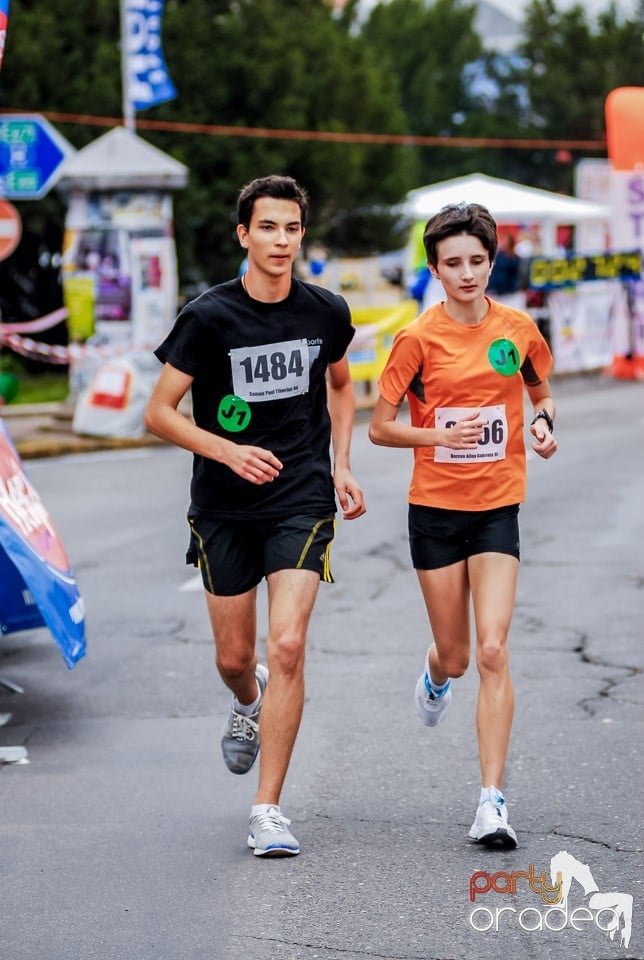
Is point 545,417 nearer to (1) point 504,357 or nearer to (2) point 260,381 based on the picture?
(1) point 504,357

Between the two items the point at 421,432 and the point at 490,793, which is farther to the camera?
the point at 421,432

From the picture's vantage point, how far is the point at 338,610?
29.3ft

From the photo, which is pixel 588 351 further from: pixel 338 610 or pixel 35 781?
pixel 35 781

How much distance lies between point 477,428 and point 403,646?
10.0ft

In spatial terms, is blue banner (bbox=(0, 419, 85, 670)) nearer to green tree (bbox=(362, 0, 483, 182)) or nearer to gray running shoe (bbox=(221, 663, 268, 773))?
gray running shoe (bbox=(221, 663, 268, 773))

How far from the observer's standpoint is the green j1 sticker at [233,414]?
5.14 m

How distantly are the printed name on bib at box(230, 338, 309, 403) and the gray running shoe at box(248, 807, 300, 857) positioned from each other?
124 centimetres

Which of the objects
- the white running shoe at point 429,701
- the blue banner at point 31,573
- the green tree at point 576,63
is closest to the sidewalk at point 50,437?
the blue banner at point 31,573

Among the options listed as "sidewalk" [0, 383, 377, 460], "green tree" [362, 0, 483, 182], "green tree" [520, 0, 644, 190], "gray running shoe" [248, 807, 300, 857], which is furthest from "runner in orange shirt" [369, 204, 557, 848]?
"green tree" [362, 0, 483, 182]

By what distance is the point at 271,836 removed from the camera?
4945 mm

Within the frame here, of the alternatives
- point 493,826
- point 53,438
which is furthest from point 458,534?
point 53,438

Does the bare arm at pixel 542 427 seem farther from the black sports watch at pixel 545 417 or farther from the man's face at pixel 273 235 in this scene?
the man's face at pixel 273 235

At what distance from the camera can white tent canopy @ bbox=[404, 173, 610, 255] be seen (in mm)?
28203

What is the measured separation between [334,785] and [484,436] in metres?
1.36
